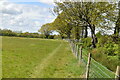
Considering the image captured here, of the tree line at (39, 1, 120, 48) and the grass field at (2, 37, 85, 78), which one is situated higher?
the tree line at (39, 1, 120, 48)

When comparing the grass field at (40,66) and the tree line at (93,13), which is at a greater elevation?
the tree line at (93,13)

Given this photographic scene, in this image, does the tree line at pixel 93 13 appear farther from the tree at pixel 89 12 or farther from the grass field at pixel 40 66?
the grass field at pixel 40 66

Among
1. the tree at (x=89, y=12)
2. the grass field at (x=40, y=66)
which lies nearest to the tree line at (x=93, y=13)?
the tree at (x=89, y=12)

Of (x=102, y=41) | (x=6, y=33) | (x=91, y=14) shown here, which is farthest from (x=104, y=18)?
(x=6, y=33)

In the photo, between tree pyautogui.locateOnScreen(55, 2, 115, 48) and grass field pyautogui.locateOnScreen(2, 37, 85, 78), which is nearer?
grass field pyautogui.locateOnScreen(2, 37, 85, 78)

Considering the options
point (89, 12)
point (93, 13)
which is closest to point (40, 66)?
point (93, 13)

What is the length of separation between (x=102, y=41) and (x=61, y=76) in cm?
1101

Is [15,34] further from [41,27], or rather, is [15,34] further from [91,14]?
[91,14]

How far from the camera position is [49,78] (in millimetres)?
7621

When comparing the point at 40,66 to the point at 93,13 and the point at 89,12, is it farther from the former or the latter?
the point at 89,12

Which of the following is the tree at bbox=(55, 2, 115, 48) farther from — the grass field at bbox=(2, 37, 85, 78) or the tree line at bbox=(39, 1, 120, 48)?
the grass field at bbox=(2, 37, 85, 78)

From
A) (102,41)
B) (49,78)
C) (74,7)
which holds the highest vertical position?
(74,7)

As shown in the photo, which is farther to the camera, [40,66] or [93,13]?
[93,13]

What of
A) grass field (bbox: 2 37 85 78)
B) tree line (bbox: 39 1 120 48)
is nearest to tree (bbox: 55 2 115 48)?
tree line (bbox: 39 1 120 48)
